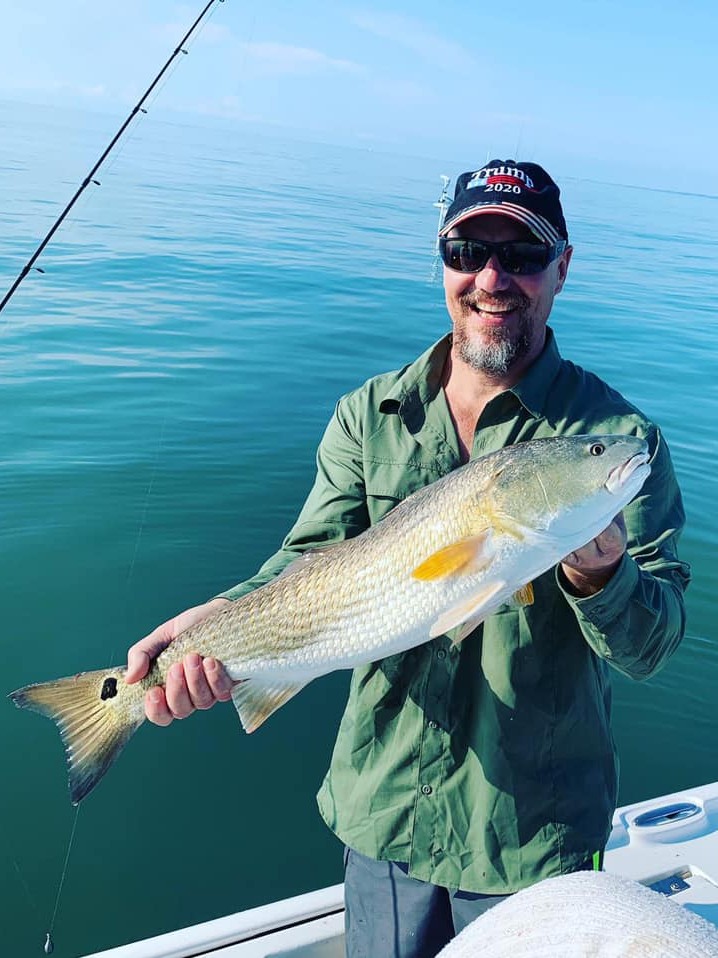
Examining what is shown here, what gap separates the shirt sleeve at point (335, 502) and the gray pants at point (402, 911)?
4.03ft

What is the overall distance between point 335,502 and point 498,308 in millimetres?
1035

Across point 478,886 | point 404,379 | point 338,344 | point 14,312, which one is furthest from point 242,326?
point 478,886

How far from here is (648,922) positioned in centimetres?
149

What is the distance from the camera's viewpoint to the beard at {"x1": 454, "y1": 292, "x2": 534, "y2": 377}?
3.08 metres

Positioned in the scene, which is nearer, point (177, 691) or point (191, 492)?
point (177, 691)

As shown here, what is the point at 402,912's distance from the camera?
3029 millimetres

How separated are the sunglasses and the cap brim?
38 mm

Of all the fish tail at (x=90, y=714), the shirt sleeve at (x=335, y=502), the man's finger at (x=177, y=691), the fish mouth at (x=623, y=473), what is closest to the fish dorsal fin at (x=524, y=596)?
the fish mouth at (x=623, y=473)

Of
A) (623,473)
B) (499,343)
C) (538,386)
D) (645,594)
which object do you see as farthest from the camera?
(499,343)

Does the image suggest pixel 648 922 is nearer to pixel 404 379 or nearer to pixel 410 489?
pixel 410 489

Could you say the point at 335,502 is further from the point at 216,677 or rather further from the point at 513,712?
the point at 513,712

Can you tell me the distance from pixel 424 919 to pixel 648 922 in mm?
1757

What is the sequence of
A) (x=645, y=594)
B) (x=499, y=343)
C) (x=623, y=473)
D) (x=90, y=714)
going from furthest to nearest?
(x=90, y=714), (x=499, y=343), (x=645, y=594), (x=623, y=473)

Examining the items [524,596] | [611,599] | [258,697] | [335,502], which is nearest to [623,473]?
[611,599]
